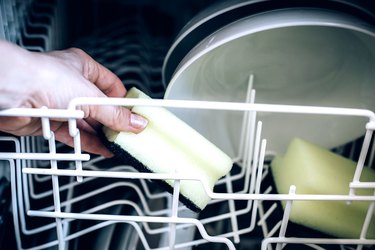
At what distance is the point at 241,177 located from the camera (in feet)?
2.59

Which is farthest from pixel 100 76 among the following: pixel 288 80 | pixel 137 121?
pixel 288 80

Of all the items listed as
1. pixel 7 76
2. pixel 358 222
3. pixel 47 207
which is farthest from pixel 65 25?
pixel 358 222

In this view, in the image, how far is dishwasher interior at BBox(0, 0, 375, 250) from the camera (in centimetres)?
54

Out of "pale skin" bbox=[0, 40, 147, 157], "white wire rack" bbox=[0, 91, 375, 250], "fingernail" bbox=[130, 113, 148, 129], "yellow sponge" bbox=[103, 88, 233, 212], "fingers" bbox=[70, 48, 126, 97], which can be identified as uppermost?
"fingers" bbox=[70, 48, 126, 97]

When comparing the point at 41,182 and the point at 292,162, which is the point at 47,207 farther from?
the point at 292,162

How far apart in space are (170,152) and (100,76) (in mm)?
170

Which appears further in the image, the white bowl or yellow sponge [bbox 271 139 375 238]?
the white bowl

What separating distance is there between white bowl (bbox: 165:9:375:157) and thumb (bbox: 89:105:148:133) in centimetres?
11

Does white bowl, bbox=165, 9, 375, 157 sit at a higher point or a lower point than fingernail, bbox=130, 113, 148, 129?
higher

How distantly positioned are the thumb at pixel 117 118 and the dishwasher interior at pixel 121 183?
5cm

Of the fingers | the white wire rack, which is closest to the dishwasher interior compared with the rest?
the white wire rack

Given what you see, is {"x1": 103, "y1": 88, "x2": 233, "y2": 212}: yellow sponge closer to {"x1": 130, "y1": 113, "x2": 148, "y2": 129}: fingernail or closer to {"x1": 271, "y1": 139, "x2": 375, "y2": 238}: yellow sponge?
{"x1": 130, "y1": 113, "x2": 148, "y2": 129}: fingernail

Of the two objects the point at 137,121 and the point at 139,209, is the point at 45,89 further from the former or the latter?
the point at 139,209

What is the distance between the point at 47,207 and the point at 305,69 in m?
0.43
